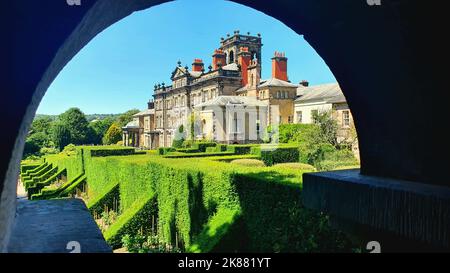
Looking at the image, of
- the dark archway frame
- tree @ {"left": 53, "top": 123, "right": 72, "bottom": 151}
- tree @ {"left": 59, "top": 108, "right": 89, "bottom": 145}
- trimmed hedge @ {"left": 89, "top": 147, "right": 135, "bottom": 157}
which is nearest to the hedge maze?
the dark archway frame

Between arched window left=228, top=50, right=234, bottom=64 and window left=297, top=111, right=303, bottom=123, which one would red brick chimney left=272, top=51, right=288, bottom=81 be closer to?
window left=297, top=111, right=303, bottom=123

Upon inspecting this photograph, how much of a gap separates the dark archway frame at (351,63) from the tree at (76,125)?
86.9m

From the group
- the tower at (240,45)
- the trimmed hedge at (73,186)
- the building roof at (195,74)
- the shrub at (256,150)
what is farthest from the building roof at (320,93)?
the trimmed hedge at (73,186)

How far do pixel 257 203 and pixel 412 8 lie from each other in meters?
8.38

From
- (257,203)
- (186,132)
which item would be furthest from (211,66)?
(257,203)

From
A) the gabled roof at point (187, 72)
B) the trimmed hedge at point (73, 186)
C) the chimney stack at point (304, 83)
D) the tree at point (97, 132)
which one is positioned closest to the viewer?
the trimmed hedge at point (73, 186)

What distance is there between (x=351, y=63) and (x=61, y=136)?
283 feet

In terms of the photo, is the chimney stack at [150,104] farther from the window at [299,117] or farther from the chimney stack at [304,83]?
the window at [299,117]

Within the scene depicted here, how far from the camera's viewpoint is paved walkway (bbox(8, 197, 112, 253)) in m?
1.72

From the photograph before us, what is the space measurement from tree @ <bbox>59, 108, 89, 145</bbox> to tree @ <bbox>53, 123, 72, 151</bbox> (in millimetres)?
1087

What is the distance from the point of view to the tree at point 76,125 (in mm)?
82000

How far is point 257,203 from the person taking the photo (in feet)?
32.2

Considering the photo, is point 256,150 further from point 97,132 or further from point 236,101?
point 97,132

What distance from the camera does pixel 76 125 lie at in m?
83.9
